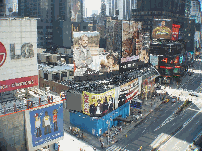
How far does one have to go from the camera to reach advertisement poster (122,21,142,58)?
279 feet

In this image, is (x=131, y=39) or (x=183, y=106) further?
(x=131, y=39)

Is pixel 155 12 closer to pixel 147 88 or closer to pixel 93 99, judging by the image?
pixel 147 88

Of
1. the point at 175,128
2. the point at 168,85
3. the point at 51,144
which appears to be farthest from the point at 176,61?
the point at 51,144

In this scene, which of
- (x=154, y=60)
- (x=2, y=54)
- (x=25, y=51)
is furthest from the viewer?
(x=154, y=60)

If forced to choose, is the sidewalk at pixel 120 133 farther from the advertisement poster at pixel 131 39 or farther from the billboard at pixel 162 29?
the billboard at pixel 162 29

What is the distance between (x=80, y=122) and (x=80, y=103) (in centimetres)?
483

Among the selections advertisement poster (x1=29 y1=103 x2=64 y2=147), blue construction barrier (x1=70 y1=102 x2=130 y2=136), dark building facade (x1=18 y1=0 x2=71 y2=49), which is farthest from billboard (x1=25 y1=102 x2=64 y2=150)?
dark building facade (x1=18 y1=0 x2=71 y2=49)

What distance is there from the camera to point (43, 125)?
142 ft

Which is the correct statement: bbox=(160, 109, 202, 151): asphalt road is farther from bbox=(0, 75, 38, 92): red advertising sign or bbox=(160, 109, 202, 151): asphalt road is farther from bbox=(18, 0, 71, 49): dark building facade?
bbox=(18, 0, 71, 49): dark building facade

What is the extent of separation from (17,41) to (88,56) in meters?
30.9

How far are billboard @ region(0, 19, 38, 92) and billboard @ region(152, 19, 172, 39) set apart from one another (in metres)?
89.1

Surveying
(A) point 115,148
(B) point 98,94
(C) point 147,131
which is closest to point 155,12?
(C) point 147,131

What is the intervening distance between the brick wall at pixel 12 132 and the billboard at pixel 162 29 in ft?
321

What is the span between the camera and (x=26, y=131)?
41.0 m
